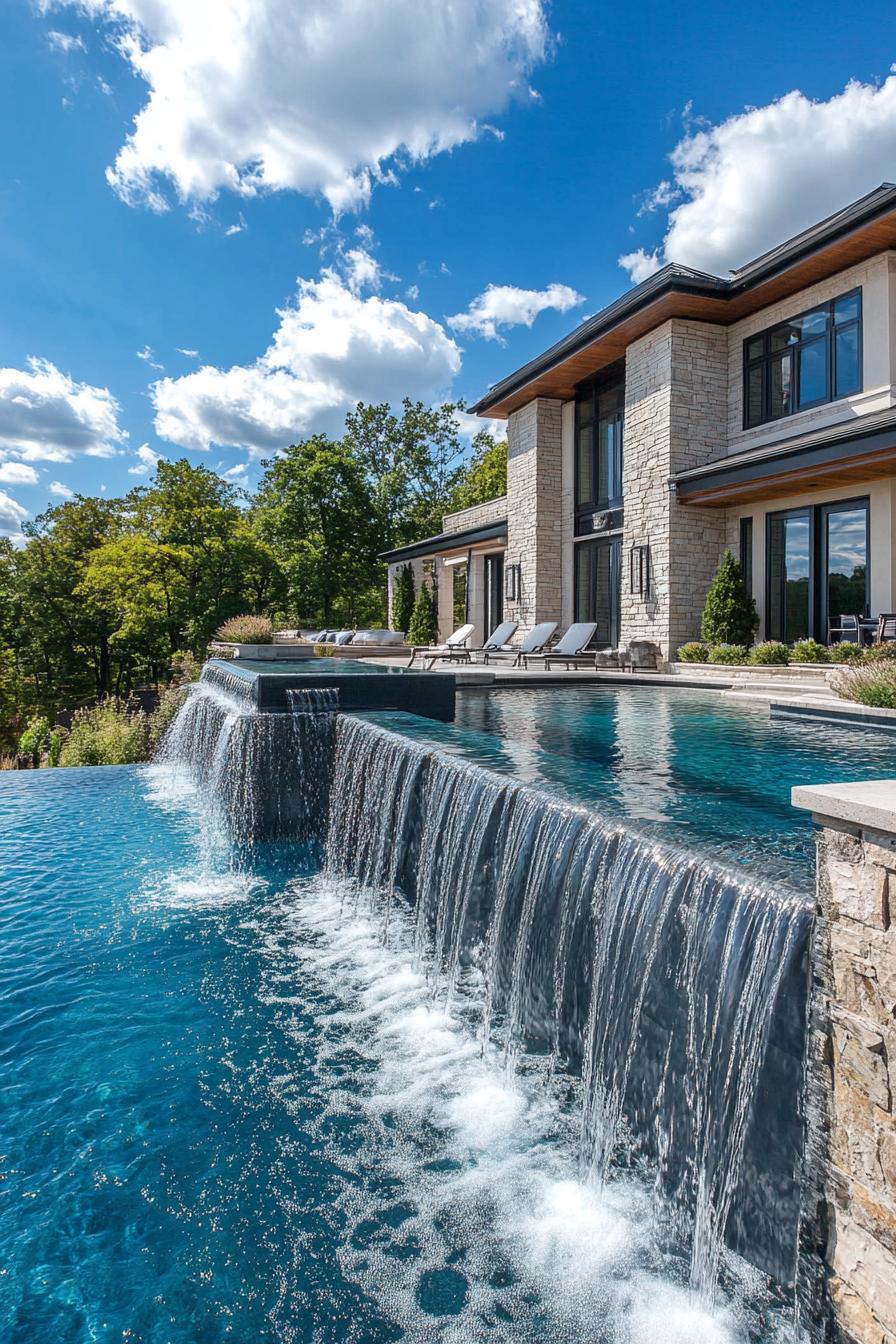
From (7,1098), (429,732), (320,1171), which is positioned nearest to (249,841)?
(429,732)

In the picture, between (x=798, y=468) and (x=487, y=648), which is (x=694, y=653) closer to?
(x=798, y=468)

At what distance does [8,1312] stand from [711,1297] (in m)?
2.05

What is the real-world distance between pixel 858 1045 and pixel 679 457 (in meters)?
14.9

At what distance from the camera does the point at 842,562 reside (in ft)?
42.4

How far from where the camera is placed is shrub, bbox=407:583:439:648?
26297 millimetres

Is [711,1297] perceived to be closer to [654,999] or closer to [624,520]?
[654,999]

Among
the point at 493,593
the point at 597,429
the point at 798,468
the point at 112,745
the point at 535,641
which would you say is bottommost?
the point at 112,745

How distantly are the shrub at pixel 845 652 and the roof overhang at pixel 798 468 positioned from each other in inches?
108

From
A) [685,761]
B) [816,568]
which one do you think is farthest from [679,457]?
[685,761]

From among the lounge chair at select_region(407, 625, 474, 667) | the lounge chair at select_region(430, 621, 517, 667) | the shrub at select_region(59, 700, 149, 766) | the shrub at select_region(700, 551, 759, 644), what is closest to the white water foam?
the shrub at select_region(59, 700, 149, 766)

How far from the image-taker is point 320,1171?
8.69 feet

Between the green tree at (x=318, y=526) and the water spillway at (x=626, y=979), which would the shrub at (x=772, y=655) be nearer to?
the water spillway at (x=626, y=979)

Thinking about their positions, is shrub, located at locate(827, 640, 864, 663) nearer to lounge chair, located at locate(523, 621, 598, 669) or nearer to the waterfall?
lounge chair, located at locate(523, 621, 598, 669)

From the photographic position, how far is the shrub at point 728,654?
1290 centimetres
